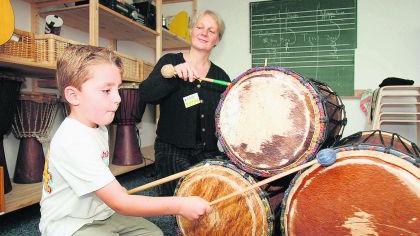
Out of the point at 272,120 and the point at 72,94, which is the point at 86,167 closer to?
the point at 72,94

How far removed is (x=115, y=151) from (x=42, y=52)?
1.15m

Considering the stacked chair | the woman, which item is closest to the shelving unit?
the woman

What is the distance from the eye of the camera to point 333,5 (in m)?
3.41

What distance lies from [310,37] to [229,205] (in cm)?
281

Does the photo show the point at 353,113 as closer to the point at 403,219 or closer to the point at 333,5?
the point at 333,5

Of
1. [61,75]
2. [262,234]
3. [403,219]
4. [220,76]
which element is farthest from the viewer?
Result: [220,76]

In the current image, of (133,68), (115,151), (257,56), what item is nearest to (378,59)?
(257,56)

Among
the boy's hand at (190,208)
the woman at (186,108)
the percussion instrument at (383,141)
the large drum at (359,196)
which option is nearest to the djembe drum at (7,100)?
the woman at (186,108)

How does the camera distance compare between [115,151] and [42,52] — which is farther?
[115,151]

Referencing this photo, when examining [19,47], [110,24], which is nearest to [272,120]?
[19,47]

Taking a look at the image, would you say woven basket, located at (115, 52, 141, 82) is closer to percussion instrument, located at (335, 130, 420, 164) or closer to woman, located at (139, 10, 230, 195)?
woman, located at (139, 10, 230, 195)

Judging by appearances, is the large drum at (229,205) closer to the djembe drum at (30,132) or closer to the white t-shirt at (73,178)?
the white t-shirt at (73,178)

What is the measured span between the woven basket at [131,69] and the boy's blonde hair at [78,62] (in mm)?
1549

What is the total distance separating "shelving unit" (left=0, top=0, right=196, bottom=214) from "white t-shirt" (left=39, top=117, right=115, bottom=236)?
0.81 metres
